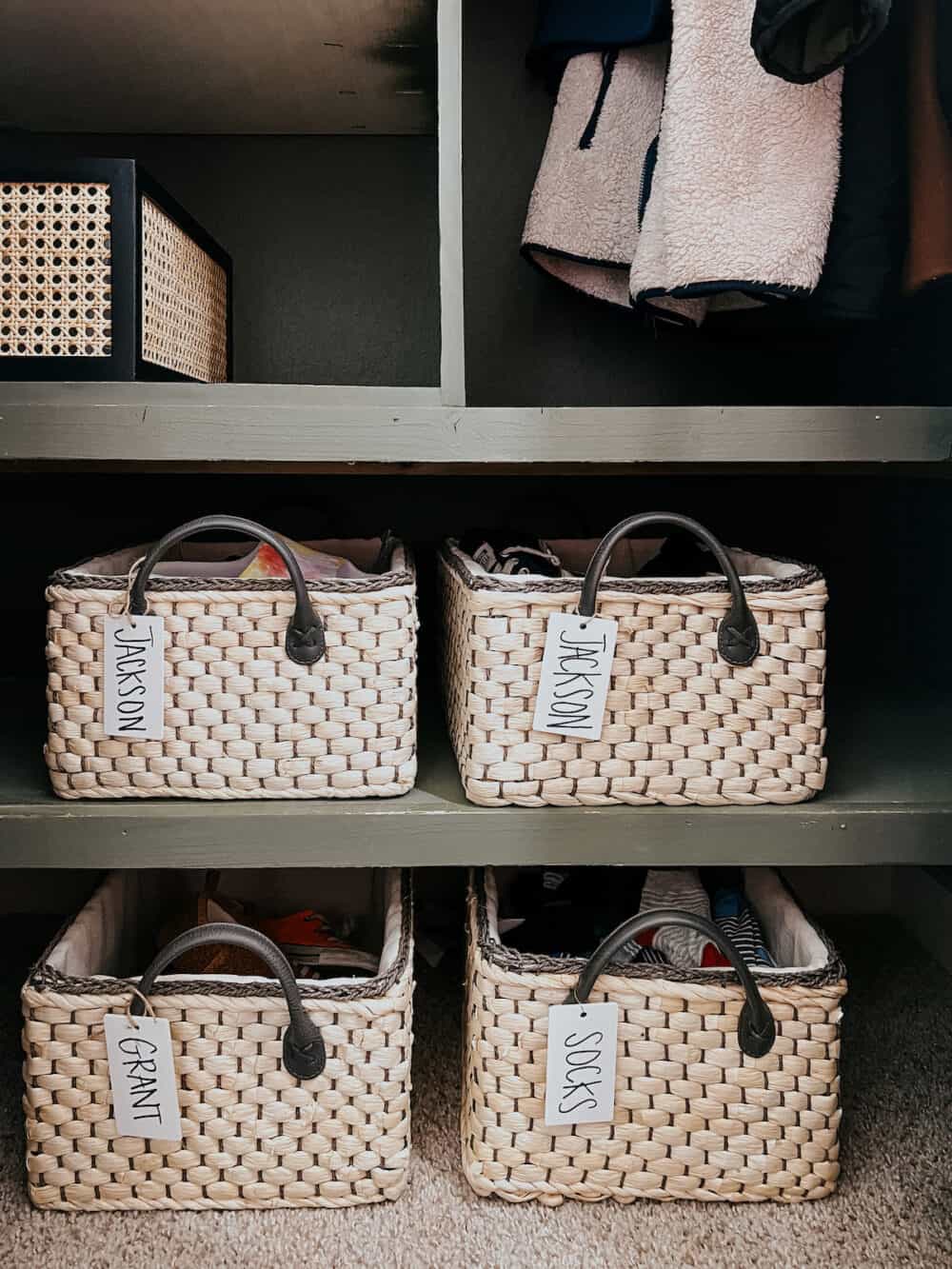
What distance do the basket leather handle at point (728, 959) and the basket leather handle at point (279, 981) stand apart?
0.25 meters

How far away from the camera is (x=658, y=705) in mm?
937

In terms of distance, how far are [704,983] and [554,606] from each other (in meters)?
0.40

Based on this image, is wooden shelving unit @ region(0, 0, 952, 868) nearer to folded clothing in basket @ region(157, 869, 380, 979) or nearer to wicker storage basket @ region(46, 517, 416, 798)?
wicker storage basket @ region(46, 517, 416, 798)

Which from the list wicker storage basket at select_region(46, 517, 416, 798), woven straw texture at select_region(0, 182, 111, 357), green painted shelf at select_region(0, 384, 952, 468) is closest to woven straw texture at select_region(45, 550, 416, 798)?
wicker storage basket at select_region(46, 517, 416, 798)

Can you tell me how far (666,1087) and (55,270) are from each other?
3.32ft

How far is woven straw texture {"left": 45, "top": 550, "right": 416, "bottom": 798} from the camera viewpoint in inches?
36.0

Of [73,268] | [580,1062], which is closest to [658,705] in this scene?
[580,1062]

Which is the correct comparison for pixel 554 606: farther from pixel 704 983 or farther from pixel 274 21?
pixel 274 21

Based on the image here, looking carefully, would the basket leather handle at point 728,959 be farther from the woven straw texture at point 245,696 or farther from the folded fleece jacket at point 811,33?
the folded fleece jacket at point 811,33

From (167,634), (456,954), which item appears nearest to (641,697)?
(167,634)

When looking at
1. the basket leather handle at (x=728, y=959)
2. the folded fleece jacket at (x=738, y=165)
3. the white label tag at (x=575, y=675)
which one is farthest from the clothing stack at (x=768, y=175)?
the basket leather handle at (x=728, y=959)

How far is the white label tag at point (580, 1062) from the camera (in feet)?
3.05

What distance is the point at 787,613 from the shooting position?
36.5 inches

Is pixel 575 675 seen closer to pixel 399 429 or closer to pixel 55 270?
pixel 399 429
